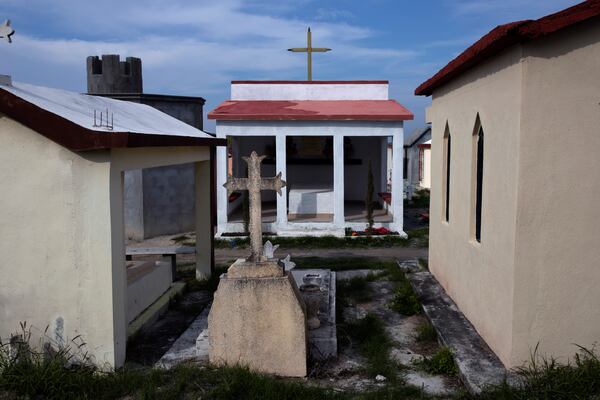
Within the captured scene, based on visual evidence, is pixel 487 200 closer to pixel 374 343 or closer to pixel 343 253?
pixel 374 343

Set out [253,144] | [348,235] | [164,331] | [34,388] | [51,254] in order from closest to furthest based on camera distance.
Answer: [34,388] → [51,254] → [164,331] → [348,235] → [253,144]

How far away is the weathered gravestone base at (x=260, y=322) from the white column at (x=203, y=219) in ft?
15.5

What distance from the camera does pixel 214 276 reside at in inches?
428

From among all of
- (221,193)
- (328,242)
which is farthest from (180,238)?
(328,242)

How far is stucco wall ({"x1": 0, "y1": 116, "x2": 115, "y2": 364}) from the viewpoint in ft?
19.3

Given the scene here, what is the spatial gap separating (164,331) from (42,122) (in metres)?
3.32

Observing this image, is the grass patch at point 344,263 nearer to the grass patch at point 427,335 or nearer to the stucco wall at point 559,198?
the grass patch at point 427,335

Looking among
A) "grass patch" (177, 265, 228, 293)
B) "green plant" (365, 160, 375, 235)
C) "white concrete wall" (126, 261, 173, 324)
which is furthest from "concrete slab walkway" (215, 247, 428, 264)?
"white concrete wall" (126, 261, 173, 324)

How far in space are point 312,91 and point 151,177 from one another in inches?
225

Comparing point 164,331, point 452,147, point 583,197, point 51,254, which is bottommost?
point 164,331

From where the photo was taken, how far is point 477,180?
23.8 feet

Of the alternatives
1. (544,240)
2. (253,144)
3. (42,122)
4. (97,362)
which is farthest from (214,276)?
(253,144)

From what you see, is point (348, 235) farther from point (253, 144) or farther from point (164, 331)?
point (164, 331)

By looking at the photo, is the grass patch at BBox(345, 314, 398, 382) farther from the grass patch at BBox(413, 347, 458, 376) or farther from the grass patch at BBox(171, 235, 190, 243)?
the grass patch at BBox(171, 235, 190, 243)
